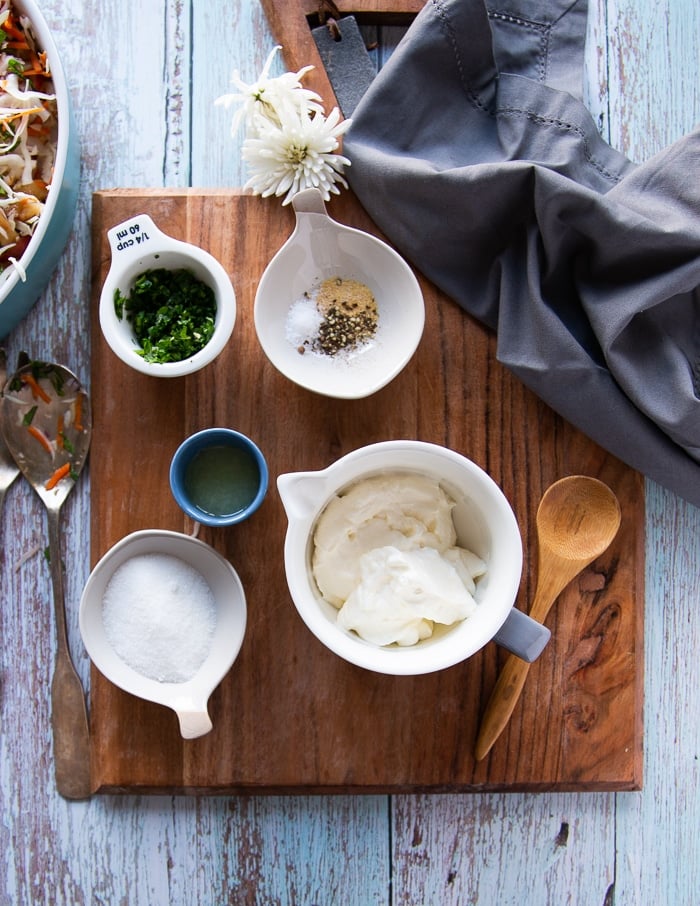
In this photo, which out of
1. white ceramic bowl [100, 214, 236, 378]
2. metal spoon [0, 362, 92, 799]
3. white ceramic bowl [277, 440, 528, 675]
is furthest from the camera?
metal spoon [0, 362, 92, 799]

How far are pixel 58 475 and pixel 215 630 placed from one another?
355 millimetres

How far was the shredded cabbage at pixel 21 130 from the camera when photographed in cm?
113

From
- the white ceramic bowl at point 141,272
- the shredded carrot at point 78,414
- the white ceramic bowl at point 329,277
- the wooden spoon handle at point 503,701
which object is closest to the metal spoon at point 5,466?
the shredded carrot at point 78,414

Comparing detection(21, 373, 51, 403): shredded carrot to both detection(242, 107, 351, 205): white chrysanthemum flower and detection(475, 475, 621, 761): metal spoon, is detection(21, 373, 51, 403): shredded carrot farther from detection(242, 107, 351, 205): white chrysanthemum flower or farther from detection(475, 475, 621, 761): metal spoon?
detection(475, 475, 621, 761): metal spoon

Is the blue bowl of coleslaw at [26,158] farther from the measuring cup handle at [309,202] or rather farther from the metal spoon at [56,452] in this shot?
the measuring cup handle at [309,202]

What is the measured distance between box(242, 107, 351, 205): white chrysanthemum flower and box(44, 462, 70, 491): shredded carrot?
0.51 metres

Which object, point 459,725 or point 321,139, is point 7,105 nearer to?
point 321,139

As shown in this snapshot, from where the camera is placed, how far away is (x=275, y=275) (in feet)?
3.80

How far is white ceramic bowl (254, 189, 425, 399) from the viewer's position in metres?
1.14

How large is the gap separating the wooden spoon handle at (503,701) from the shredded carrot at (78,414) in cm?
74

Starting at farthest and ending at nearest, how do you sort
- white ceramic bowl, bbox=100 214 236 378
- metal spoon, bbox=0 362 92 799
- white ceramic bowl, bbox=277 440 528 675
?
metal spoon, bbox=0 362 92 799, white ceramic bowl, bbox=100 214 236 378, white ceramic bowl, bbox=277 440 528 675

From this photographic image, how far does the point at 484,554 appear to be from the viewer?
1.05 m

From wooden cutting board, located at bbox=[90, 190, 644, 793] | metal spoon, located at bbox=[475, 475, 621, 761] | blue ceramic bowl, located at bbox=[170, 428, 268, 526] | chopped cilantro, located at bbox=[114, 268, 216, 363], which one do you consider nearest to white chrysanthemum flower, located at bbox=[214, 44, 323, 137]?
wooden cutting board, located at bbox=[90, 190, 644, 793]

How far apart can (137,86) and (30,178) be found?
28 cm
